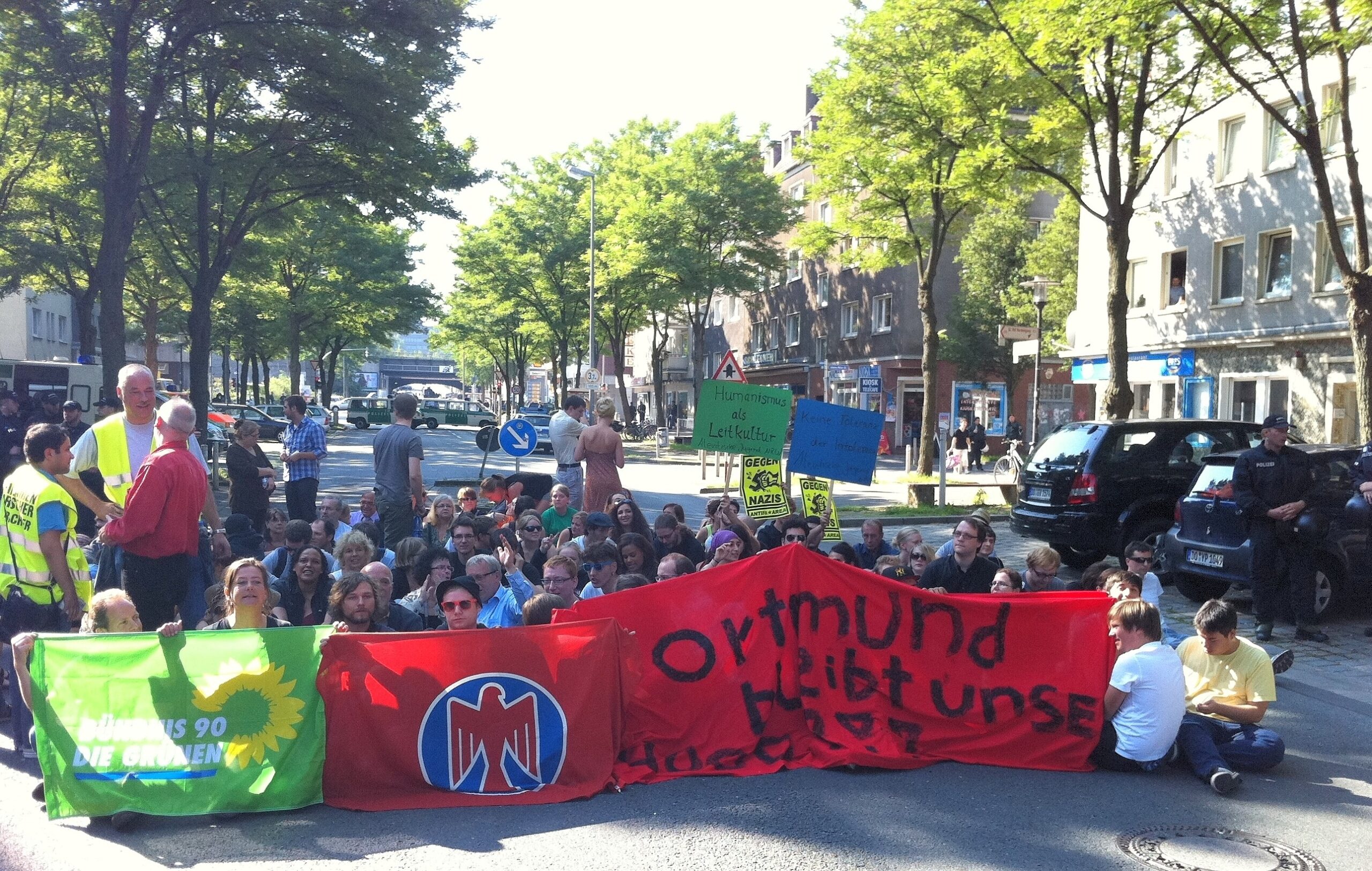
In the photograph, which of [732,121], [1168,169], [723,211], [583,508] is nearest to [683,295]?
[723,211]

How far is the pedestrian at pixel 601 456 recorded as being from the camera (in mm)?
10984

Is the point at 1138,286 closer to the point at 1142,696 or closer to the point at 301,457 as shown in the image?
the point at 301,457

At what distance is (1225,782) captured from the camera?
5535 millimetres

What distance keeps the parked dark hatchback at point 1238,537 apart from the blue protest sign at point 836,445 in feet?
9.82

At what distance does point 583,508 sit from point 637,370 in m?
73.5

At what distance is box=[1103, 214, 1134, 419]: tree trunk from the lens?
1773 centimetres

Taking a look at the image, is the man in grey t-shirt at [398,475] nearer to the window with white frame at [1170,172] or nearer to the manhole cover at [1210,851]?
the manhole cover at [1210,851]

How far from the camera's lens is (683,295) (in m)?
41.5

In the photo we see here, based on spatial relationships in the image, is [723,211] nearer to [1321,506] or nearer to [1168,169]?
[1168,169]

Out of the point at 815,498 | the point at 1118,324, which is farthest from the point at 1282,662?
the point at 1118,324

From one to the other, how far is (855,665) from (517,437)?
9236 millimetres

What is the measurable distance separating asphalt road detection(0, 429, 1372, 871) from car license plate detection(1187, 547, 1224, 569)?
4212 mm

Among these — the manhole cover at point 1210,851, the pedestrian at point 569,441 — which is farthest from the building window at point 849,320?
the manhole cover at point 1210,851

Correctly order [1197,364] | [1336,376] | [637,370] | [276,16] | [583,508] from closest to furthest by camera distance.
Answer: [583,508] < [276,16] < [1336,376] < [1197,364] < [637,370]
